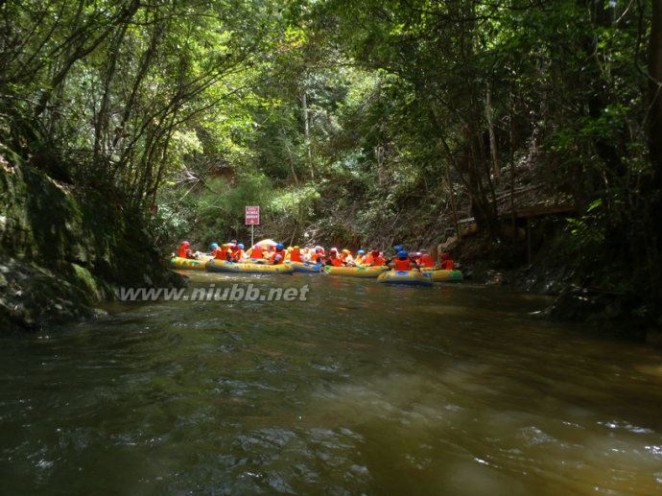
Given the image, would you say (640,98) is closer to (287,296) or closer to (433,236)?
(287,296)

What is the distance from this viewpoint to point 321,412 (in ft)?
11.3

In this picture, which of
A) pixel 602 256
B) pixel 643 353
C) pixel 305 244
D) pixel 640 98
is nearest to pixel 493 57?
pixel 640 98

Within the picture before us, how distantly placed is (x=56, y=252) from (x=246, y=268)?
853cm

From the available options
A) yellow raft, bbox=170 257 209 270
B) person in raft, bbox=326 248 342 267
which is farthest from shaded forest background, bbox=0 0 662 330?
person in raft, bbox=326 248 342 267

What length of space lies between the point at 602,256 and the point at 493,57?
3.17m

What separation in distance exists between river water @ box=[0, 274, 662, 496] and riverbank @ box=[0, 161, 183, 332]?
1.21 feet

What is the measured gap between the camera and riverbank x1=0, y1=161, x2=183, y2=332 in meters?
5.41

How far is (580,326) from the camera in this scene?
22.7 feet

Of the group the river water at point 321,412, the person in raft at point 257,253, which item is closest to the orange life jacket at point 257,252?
the person in raft at point 257,253

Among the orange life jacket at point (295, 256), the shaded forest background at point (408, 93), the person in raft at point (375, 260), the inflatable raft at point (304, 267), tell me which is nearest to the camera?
the shaded forest background at point (408, 93)

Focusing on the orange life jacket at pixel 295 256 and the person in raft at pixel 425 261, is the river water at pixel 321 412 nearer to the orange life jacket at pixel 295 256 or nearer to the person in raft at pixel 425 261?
the person in raft at pixel 425 261

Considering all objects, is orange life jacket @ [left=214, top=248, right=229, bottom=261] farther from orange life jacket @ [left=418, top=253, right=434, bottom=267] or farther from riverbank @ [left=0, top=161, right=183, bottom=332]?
riverbank @ [left=0, top=161, right=183, bottom=332]

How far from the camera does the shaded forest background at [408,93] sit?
626cm

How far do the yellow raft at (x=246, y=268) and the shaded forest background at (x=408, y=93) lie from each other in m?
1.86
